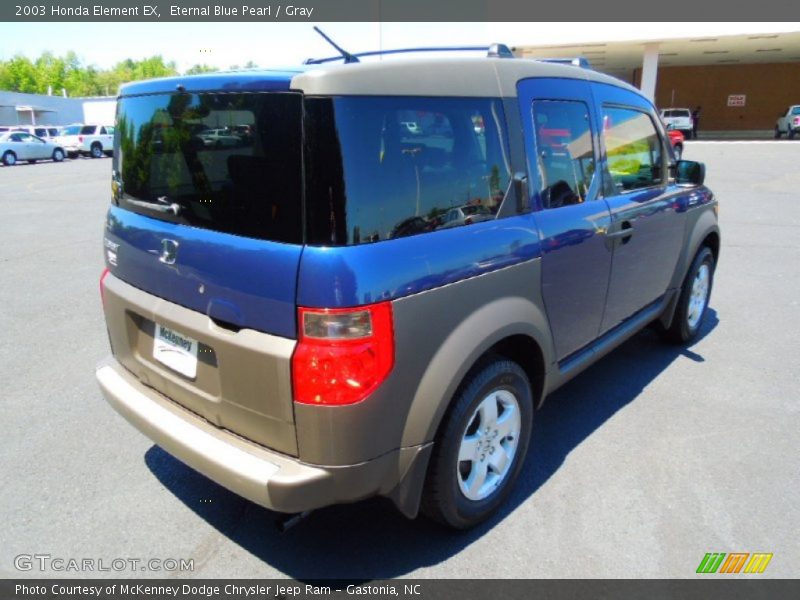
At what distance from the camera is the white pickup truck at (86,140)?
31.2 metres

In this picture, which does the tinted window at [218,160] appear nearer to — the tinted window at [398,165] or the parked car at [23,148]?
the tinted window at [398,165]

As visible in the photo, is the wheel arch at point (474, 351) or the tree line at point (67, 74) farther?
the tree line at point (67, 74)

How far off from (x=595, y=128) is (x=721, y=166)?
720 inches

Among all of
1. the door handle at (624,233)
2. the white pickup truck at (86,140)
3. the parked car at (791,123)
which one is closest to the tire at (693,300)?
the door handle at (624,233)

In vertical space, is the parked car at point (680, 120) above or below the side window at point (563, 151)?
above

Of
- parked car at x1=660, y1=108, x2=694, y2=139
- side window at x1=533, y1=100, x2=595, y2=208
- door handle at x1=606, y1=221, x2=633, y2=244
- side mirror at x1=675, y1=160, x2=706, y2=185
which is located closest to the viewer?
side window at x1=533, y1=100, x2=595, y2=208

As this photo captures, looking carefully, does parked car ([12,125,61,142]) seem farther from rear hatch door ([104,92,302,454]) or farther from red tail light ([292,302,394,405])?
red tail light ([292,302,394,405])

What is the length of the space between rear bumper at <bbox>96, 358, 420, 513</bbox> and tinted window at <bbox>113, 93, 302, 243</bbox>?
83 cm

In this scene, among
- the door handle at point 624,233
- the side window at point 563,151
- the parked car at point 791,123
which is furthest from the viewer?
the parked car at point 791,123

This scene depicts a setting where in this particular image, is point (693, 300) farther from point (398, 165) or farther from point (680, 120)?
point (680, 120)

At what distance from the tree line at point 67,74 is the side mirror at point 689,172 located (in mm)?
79698

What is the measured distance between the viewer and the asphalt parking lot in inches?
99.5

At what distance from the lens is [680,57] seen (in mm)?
34906

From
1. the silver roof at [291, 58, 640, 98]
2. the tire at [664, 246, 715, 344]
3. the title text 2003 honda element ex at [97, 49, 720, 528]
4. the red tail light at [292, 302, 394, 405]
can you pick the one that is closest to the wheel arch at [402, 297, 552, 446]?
the title text 2003 honda element ex at [97, 49, 720, 528]
